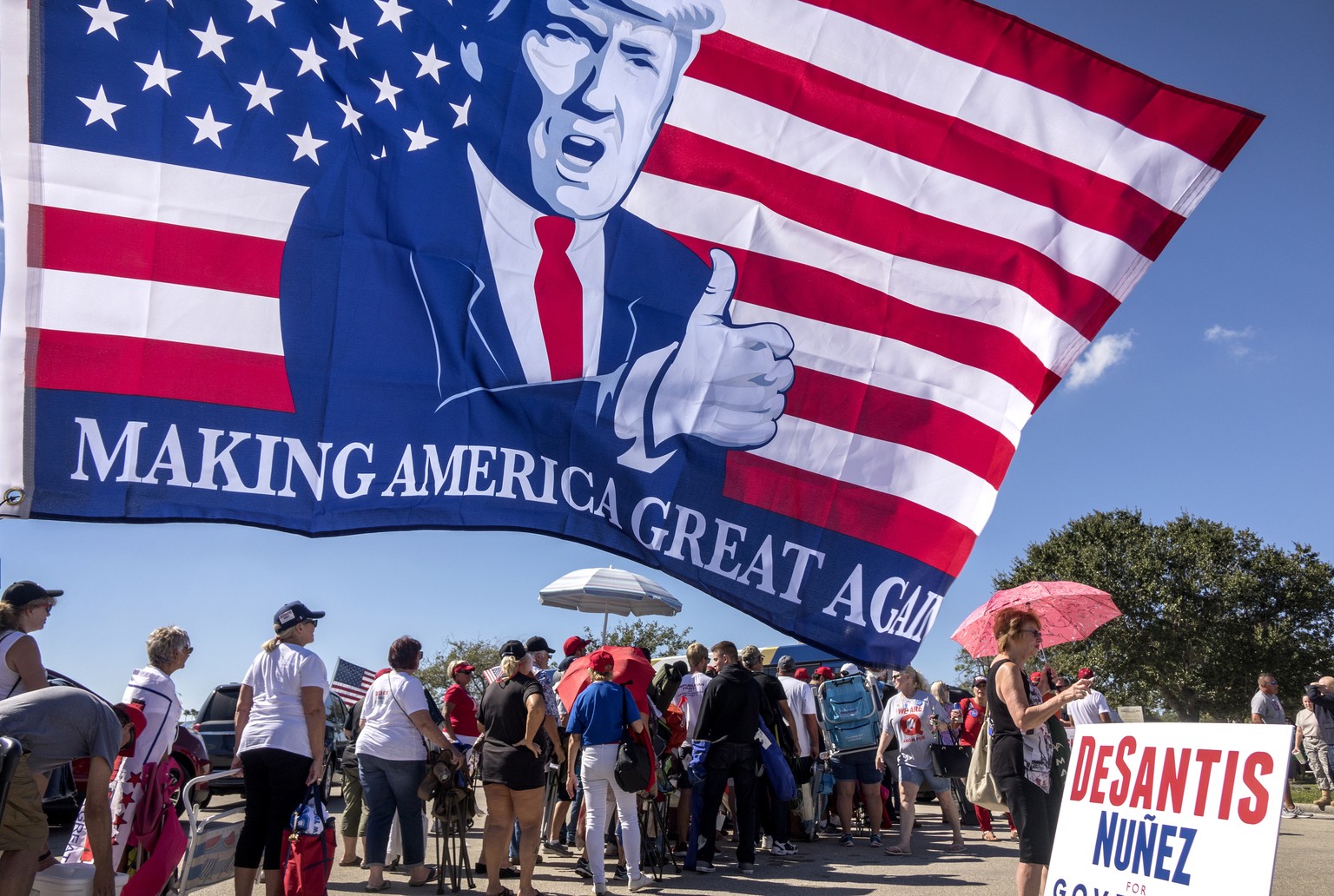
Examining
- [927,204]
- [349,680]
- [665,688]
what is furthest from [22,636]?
[349,680]

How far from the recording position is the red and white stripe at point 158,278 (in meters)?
4.41

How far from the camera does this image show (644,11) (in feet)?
20.1

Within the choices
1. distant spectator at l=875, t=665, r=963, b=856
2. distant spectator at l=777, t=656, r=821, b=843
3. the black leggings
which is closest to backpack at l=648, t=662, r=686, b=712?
distant spectator at l=777, t=656, r=821, b=843

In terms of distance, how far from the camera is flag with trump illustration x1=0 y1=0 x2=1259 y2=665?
14.9 feet

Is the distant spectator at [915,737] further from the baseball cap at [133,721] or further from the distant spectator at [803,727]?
the baseball cap at [133,721]

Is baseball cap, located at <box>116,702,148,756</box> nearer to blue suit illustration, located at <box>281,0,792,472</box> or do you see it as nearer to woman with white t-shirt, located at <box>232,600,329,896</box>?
woman with white t-shirt, located at <box>232,600,329,896</box>

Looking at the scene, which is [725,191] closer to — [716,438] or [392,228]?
[716,438]

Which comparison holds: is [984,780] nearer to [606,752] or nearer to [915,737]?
[606,752]

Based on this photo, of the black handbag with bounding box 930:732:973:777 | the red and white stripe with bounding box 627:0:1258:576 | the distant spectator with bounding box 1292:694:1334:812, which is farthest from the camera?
the distant spectator with bounding box 1292:694:1334:812

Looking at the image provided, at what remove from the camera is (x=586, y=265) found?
5.69 m

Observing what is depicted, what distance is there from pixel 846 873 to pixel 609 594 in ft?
19.4

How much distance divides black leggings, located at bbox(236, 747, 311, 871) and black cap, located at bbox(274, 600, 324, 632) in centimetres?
72

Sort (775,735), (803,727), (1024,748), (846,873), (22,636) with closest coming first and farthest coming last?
1. (22,636)
2. (1024,748)
3. (846,873)
4. (775,735)
5. (803,727)

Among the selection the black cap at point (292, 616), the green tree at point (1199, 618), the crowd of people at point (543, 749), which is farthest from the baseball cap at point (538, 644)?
the green tree at point (1199, 618)
